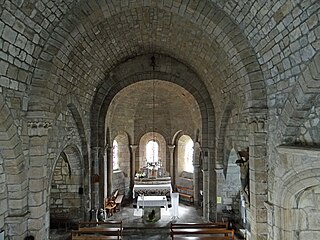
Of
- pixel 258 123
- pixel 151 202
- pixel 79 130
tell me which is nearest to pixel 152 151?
pixel 151 202

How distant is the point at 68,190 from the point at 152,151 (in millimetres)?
7015

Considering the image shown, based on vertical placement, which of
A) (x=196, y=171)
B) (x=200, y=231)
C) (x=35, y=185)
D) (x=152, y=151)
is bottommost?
(x=200, y=231)

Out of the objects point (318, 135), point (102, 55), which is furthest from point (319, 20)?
point (102, 55)

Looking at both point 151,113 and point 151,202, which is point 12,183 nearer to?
point 151,202

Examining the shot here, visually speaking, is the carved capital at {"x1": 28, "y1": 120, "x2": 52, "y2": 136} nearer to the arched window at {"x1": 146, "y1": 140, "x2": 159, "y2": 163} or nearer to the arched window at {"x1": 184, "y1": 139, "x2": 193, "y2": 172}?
the arched window at {"x1": 146, "y1": 140, "x2": 159, "y2": 163}

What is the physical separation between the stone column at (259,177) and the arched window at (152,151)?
1069 cm

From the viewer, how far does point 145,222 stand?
36.7 ft

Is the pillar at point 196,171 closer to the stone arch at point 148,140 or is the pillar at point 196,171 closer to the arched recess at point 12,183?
the stone arch at point 148,140

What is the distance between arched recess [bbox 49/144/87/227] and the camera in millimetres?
10055

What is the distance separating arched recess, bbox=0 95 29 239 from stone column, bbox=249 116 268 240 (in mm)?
4621

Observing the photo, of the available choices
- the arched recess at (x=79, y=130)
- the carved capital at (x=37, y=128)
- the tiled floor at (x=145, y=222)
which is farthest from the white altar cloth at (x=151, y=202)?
the carved capital at (x=37, y=128)

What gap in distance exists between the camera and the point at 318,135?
463cm

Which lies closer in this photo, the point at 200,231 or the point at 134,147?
the point at 200,231

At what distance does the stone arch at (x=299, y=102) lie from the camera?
418cm
